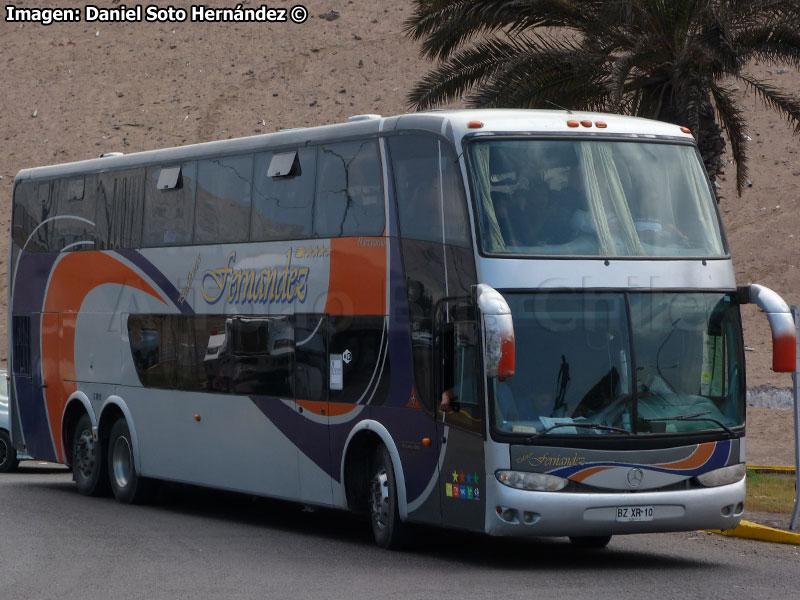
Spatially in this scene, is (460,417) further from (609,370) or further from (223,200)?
(223,200)

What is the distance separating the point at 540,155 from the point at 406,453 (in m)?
2.86

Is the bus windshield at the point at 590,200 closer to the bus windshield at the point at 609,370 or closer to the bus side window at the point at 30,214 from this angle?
the bus windshield at the point at 609,370

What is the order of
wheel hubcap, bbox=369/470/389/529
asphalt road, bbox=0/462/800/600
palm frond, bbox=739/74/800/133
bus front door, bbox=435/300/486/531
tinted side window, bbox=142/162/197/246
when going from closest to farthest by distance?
asphalt road, bbox=0/462/800/600, bus front door, bbox=435/300/486/531, wheel hubcap, bbox=369/470/389/529, tinted side window, bbox=142/162/197/246, palm frond, bbox=739/74/800/133

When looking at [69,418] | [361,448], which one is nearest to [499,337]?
[361,448]

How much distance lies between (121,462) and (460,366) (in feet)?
24.0

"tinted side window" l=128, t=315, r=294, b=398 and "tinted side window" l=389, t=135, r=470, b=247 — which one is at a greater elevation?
"tinted side window" l=389, t=135, r=470, b=247

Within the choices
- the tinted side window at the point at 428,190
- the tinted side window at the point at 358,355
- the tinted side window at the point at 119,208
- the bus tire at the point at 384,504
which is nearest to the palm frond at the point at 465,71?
the tinted side window at the point at 119,208

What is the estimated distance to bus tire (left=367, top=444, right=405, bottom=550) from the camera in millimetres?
12695

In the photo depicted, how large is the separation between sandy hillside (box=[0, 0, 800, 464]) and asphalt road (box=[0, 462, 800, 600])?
110 feet

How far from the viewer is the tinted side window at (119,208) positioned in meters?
17.2

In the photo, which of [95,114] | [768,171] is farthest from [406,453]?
[95,114]

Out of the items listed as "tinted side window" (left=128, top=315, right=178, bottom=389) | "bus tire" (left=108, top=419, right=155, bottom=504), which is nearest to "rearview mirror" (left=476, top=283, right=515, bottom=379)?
"tinted side window" (left=128, top=315, right=178, bottom=389)

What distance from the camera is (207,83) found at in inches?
2178

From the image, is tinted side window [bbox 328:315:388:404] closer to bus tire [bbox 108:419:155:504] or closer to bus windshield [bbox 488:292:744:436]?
bus windshield [bbox 488:292:744:436]
